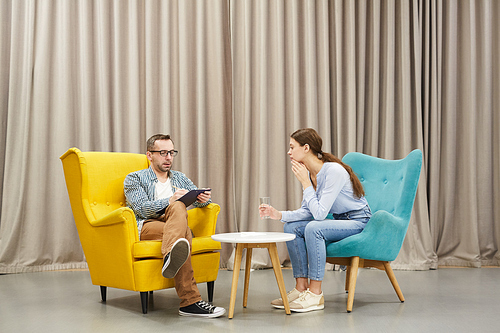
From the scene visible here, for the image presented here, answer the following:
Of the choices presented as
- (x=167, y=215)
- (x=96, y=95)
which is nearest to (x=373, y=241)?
(x=167, y=215)

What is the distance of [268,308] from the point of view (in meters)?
2.60

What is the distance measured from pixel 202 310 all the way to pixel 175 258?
31cm

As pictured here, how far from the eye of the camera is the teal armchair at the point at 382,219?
8.27 feet

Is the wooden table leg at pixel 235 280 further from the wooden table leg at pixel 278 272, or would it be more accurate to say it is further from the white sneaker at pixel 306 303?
the white sneaker at pixel 306 303

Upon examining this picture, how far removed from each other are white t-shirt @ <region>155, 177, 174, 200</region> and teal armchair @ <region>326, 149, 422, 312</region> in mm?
1023

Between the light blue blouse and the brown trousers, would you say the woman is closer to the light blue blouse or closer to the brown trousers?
the light blue blouse

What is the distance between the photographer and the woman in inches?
98.3

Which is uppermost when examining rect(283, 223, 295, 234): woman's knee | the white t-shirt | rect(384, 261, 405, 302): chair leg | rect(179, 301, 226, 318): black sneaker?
the white t-shirt

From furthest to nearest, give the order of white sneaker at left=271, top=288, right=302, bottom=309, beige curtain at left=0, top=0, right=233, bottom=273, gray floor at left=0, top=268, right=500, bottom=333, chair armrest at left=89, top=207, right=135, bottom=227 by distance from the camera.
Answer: beige curtain at left=0, top=0, right=233, bottom=273, white sneaker at left=271, top=288, right=302, bottom=309, chair armrest at left=89, top=207, right=135, bottom=227, gray floor at left=0, top=268, right=500, bottom=333

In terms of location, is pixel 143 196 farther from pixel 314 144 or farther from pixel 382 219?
pixel 382 219

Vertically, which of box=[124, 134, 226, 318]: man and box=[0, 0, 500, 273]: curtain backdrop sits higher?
box=[0, 0, 500, 273]: curtain backdrop

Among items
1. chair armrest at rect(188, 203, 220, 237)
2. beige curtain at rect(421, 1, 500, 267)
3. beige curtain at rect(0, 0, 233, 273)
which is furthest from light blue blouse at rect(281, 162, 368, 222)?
beige curtain at rect(421, 1, 500, 267)

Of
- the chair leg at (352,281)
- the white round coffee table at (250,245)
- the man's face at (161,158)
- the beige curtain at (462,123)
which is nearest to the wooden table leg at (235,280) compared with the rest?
the white round coffee table at (250,245)

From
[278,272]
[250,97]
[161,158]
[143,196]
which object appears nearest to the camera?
[278,272]
